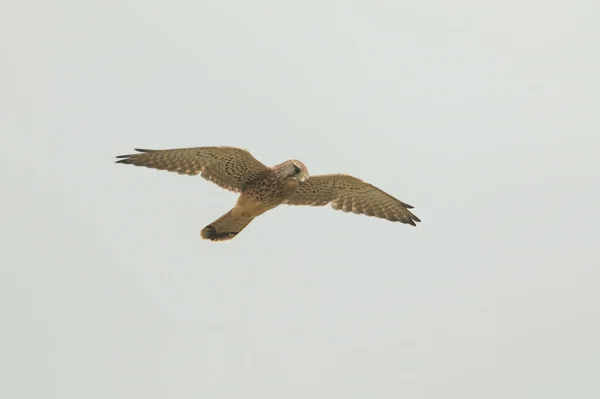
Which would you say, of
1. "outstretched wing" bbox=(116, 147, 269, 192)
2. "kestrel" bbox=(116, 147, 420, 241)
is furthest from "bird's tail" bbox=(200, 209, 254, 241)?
"outstretched wing" bbox=(116, 147, 269, 192)

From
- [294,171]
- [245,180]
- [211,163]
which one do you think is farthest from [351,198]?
[211,163]

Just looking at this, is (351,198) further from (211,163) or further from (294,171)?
(211,163)

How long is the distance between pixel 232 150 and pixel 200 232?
219 cm

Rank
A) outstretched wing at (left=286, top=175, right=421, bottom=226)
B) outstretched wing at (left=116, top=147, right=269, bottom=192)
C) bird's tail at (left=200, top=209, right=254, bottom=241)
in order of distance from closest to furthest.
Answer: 1. outstretched wing at (left=116, top=147, right=269, bottom=192)
2. bird's tail at (left=200, top=209, right=254, bottom=241)
3. outstretched wing at (left=286, top=175, right=421, bottom=226)

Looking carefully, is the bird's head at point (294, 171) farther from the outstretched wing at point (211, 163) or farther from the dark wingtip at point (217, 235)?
the dark wingtip at point (217, 235)

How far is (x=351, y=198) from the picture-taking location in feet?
73.3

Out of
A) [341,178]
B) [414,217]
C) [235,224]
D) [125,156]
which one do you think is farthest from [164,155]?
[414,217]

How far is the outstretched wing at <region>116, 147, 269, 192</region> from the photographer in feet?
66.8

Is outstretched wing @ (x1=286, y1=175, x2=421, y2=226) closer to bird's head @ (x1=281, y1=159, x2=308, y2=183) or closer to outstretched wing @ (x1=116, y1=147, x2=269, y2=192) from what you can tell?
bird's head @ (x1=281, y1=159, x2=308, y2=183)

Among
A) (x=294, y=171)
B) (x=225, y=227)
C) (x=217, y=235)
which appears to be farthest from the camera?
(x=217, y=235)

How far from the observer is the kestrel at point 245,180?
20.5 m

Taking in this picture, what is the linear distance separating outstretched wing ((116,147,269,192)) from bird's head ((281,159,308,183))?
363mm

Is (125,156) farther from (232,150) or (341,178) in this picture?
(341,178)

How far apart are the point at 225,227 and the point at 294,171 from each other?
1.95 metres
